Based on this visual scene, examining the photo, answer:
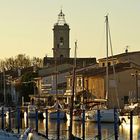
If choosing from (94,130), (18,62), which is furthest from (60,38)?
(94,130)

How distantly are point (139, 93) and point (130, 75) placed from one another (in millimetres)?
Answer: 2716

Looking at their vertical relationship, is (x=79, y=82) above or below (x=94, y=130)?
above

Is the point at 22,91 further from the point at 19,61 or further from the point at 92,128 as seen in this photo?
the point at 92,128

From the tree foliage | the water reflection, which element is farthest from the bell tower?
the water reflection

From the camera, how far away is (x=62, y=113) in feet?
238

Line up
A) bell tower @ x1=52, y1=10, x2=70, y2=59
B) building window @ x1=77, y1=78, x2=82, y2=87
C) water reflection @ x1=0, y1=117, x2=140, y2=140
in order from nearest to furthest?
water reflection @ x1=0, y1=117, x2=140, y2=140 → building window @ x1=77, y1=78, x2=82, y2=87 → bell tower @ x1=52, y1=10, x2=70, y2=59

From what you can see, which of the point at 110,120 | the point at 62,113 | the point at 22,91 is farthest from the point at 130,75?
the point at 22,91

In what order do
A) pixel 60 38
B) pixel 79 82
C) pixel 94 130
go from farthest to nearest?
pixel 60 38
pixel 79 82
pixel 94 130

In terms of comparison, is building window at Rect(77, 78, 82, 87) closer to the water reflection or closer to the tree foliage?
the water reflection

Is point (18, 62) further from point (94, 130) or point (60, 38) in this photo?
point (94, 130)

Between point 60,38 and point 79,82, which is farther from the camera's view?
point 60,38

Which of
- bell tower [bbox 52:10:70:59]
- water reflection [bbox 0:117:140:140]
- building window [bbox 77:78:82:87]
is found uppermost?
bell tower [bbox 52:10:70:59]

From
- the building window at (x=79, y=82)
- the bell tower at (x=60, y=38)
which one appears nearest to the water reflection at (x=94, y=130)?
the building window at (x=79, y=82)

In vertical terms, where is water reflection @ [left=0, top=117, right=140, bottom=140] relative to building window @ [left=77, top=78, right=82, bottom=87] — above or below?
below
